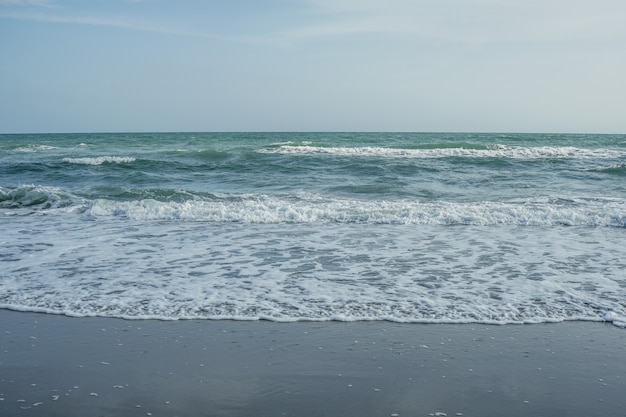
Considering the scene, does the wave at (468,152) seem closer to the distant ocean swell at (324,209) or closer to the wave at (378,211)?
the distant ocean swell at (324,209)

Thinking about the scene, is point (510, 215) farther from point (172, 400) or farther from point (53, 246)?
point (172, 400)

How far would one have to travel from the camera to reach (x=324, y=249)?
26.6 ft

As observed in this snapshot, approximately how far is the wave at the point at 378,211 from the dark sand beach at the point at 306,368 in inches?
219

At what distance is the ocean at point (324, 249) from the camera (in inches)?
214

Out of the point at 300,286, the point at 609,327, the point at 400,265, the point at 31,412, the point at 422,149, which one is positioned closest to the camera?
the point at 31,412

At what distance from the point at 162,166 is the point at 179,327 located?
17.9 meters

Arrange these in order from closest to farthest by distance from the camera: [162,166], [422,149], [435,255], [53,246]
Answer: [435,255], [53,246], [162,166], [422,149]

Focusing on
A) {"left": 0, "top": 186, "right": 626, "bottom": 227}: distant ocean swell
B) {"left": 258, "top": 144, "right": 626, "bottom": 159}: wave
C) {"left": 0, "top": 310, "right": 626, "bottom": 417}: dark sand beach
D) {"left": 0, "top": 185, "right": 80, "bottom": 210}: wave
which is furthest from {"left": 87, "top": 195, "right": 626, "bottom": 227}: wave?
{"left": 258, "top": 144, "right": 626, "bottom": 159}: wave

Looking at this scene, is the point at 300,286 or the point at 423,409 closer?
the point at 423,409

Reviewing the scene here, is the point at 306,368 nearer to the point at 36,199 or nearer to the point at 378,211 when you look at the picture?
the point at 378,211

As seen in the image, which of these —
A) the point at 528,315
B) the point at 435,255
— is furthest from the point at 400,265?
the point at 528,315

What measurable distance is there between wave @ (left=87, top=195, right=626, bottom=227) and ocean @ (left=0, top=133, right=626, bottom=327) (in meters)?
0.04

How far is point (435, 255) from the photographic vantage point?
760 cm

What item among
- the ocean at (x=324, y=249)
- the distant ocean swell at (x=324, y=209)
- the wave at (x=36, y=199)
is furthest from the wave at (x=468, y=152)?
the wave at (x=36, y=199)
